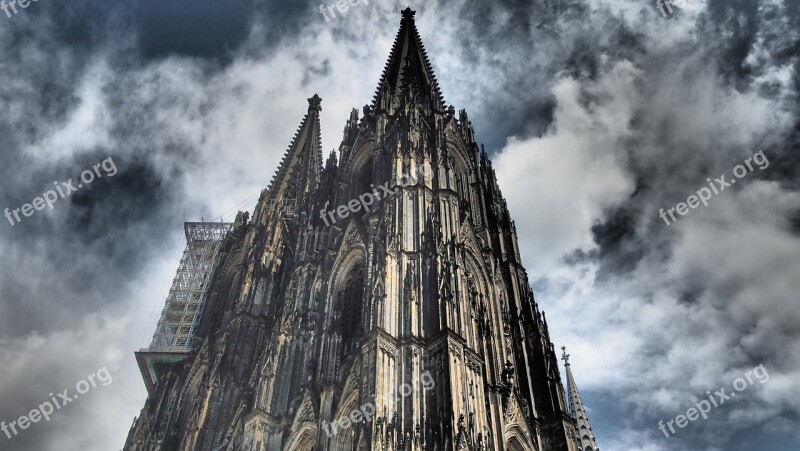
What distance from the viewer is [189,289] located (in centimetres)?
4903

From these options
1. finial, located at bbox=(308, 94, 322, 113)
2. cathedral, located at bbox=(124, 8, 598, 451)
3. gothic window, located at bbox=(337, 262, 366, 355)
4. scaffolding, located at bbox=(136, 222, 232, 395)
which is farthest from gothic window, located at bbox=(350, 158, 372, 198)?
finial, located at bbox=(308, 94, 322, 113)

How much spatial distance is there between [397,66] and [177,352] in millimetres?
Answer: 20902

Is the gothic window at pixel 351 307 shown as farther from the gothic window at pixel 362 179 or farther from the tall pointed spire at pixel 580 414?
the tall pointed spire at pixel 580 414

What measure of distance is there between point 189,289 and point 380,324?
28.5 metres

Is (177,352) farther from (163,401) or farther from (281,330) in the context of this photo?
(281,330)

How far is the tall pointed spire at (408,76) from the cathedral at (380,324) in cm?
17

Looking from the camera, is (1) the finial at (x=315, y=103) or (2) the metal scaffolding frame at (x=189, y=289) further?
(1) the finial at (x=315, y=103)

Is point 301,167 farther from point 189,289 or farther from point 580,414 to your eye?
point 580,414

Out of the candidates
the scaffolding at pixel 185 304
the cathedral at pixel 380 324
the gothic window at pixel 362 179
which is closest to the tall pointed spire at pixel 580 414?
the cathedral at pixel 380 324

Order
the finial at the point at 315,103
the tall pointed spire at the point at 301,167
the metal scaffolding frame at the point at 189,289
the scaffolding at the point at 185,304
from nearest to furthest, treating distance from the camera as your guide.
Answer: the scaffolding at the point at 185,304
the metal scaffolding frame at the point at 189,289
the tall pointed spire at the point at 301,167
the finial at the point at 315,103

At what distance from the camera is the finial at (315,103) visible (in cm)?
5697

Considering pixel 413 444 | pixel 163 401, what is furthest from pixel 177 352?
pixel 413 444

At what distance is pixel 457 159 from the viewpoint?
3828 centimetres

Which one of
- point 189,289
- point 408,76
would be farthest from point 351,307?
point 189,289
